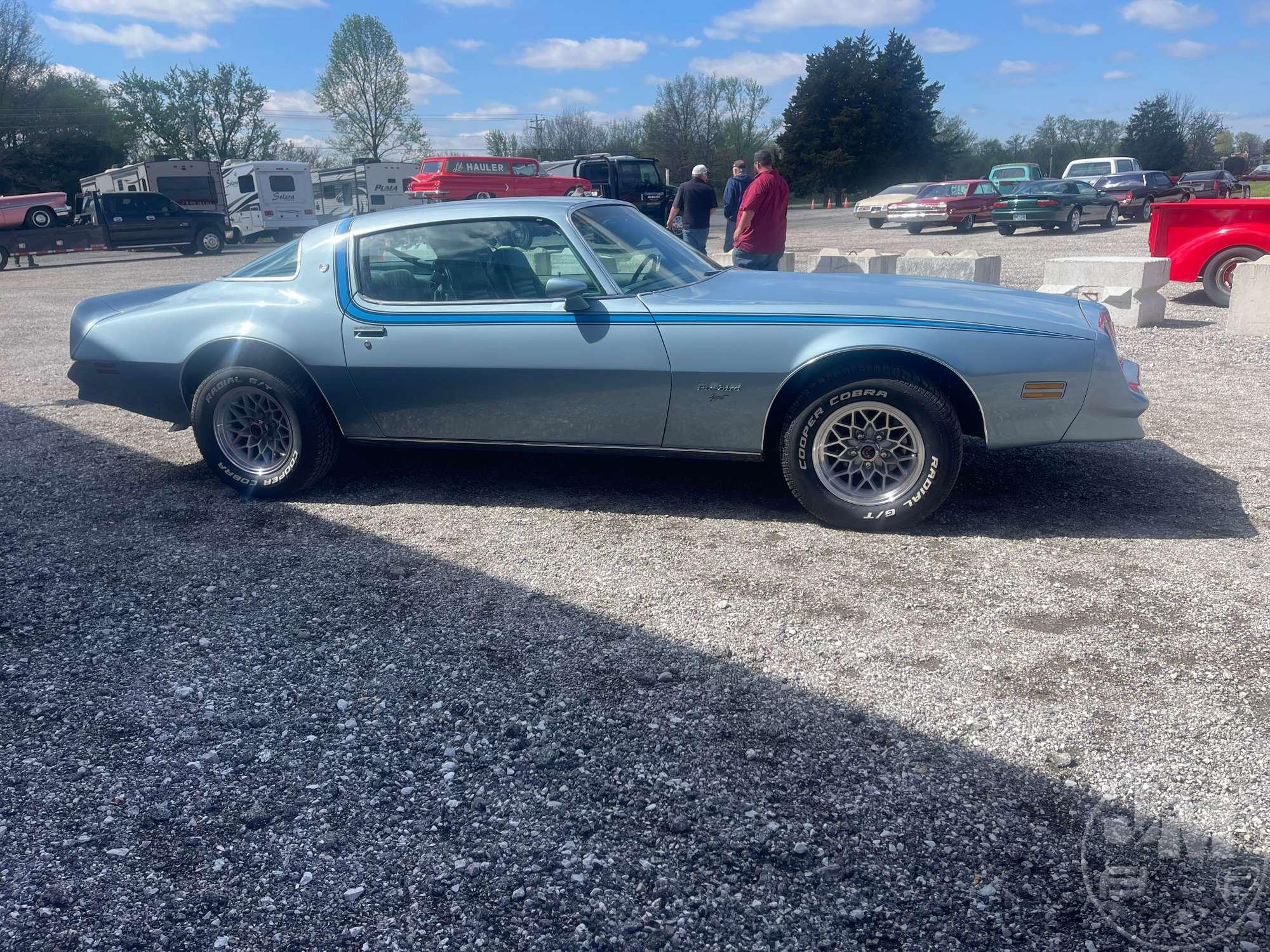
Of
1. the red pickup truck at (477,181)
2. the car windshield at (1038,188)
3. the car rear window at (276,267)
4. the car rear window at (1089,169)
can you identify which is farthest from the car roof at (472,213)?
the car rear window at (1089,169)

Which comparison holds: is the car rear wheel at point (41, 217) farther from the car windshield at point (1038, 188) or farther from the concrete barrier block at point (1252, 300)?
the concrete barrier block at point (1252, 300)

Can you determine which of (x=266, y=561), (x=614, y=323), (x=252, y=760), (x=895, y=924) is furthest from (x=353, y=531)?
(x=895, y=924)

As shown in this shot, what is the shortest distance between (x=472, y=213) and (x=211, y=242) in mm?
25171

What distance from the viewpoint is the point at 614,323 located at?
443cm

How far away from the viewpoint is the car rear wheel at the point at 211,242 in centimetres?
2658

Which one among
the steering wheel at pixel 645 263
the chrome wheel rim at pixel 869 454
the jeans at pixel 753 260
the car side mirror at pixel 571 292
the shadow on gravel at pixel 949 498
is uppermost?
the steering wheel at pixel 645 263

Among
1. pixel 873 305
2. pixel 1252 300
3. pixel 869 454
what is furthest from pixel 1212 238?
pixel 869 454

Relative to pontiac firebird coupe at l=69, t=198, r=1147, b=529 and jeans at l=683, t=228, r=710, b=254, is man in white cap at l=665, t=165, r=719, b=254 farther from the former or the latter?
pontiac firebird coupe at l=69, t=198, r=1147, b=529

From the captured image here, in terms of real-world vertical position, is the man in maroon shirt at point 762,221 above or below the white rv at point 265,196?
below

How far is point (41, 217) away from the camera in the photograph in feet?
88.5

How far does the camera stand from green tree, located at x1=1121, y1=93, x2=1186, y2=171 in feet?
220

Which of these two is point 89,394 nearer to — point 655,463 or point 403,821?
point 655,463

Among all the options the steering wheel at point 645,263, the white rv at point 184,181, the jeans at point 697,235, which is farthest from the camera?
the white rv at point 184,181

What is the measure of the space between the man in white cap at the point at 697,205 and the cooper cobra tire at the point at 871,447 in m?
7.97
